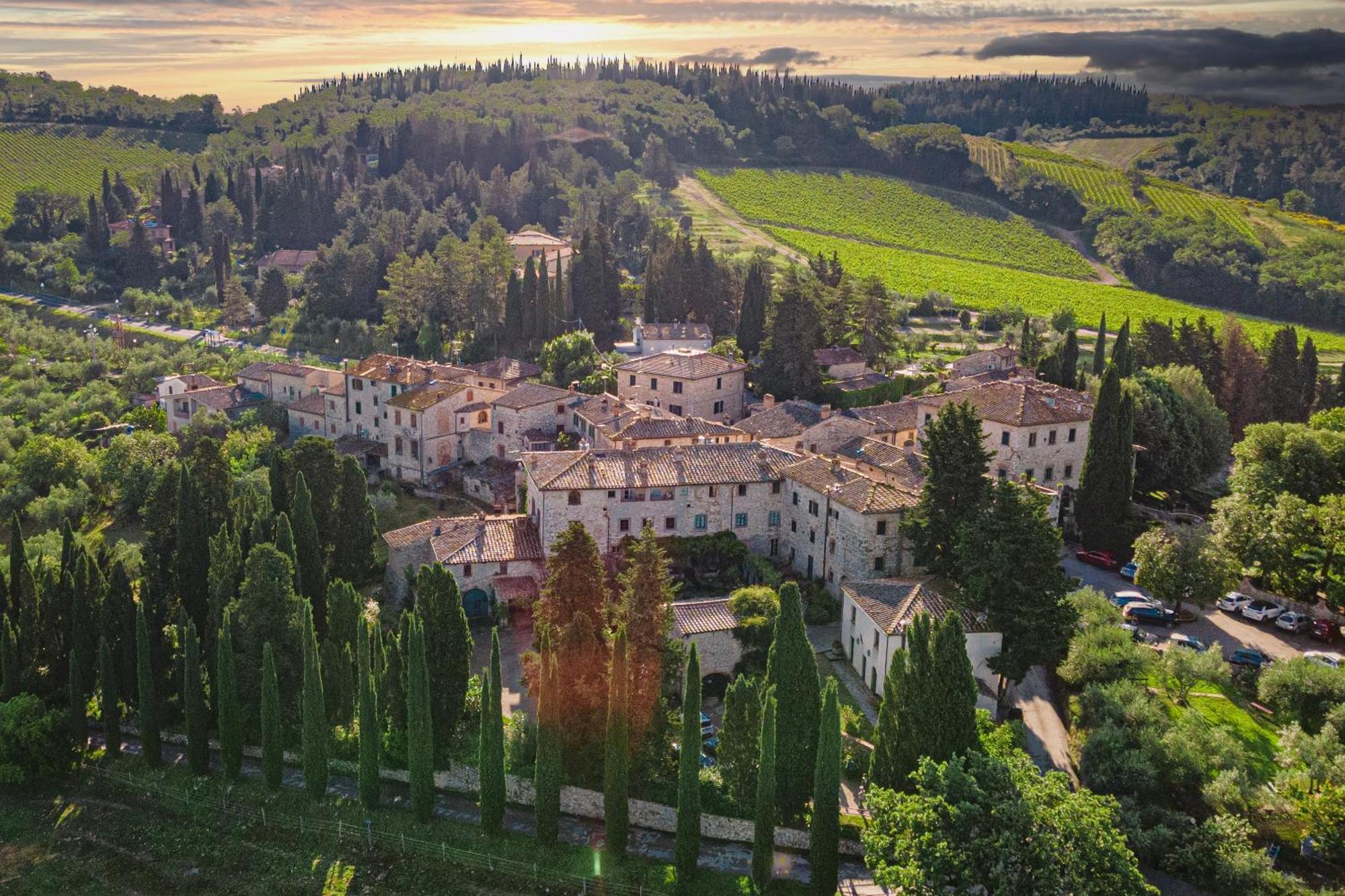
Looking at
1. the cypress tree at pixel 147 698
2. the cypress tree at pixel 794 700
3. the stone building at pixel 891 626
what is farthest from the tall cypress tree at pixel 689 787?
the cypress tree at pixel 147 698

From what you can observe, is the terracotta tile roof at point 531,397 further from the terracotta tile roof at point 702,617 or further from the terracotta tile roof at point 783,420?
the terracotta tile roof at point 702,617

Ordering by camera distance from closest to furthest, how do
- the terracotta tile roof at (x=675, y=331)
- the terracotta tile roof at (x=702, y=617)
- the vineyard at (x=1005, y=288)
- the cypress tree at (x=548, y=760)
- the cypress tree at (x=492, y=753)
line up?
the cypress tree at (x=548, y=760), the cypress tree at (x=492, y=753), the terracotta tile roof at (x=702, y=617), the terracotta tile roof at (x=675, y=331), the vineyard at (x=1005, y=288)

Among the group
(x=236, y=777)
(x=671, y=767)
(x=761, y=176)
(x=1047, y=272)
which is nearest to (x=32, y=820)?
(x=236, y=777)

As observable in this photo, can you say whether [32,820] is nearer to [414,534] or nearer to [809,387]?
[414,534]

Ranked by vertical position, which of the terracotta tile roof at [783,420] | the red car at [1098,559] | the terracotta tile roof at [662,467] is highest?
the terracotta tile roof at [662,467]

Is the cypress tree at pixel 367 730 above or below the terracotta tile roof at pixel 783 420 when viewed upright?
below

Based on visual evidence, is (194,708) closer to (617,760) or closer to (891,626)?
(617,760)
